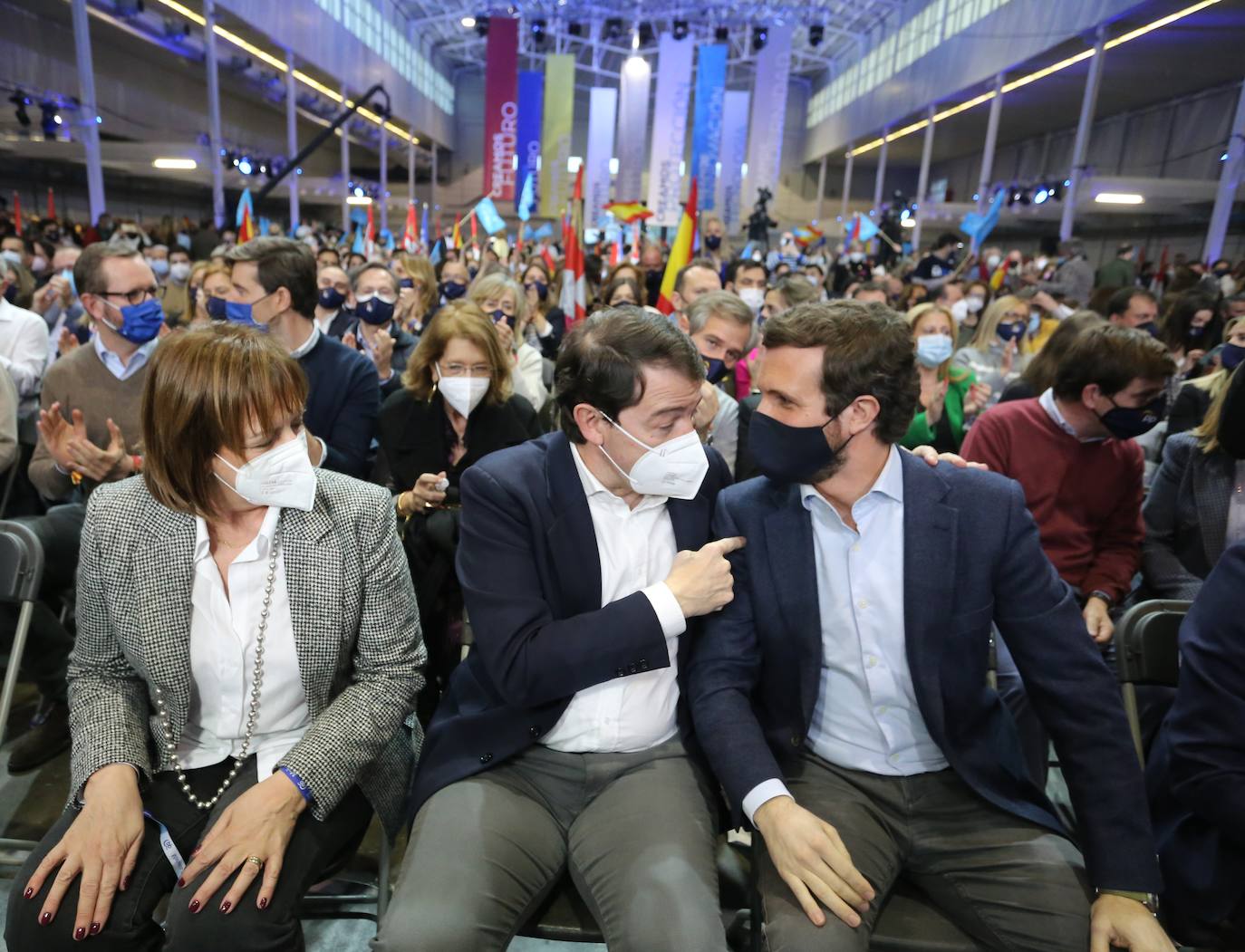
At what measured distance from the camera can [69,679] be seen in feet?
6.06

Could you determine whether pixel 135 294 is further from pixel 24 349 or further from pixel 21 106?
pixel 21 106

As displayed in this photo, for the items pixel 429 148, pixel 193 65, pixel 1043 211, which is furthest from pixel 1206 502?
pixel 429 148

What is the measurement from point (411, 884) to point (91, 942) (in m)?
0.62

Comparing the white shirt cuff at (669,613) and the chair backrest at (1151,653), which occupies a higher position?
the white shirt cuff at (669,613)

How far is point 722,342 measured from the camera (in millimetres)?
3588

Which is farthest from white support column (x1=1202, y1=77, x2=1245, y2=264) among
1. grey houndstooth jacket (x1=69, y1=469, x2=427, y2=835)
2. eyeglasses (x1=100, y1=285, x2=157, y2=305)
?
grey houndstooth jacket (x1=69, y1=469, x2=427, y2=835)

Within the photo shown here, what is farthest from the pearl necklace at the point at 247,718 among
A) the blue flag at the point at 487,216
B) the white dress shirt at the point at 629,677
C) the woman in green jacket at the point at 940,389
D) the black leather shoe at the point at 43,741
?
the blue flag at the point at 487,216

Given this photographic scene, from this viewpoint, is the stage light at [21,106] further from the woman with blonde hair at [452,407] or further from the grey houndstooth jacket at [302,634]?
the grey houndstooth jacket at [302,634]

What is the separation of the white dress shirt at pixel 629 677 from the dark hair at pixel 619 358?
0.52ft

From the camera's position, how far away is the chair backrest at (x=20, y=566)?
2166mm

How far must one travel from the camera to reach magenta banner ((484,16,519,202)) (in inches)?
725

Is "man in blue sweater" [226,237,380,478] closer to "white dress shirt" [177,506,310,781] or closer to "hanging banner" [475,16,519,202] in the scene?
"white dress shirt" [177,506,310,781]

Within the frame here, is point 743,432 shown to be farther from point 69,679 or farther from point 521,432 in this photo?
point 69,679

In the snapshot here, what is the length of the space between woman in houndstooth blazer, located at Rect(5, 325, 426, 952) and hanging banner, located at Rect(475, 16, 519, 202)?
18765 millimetres
